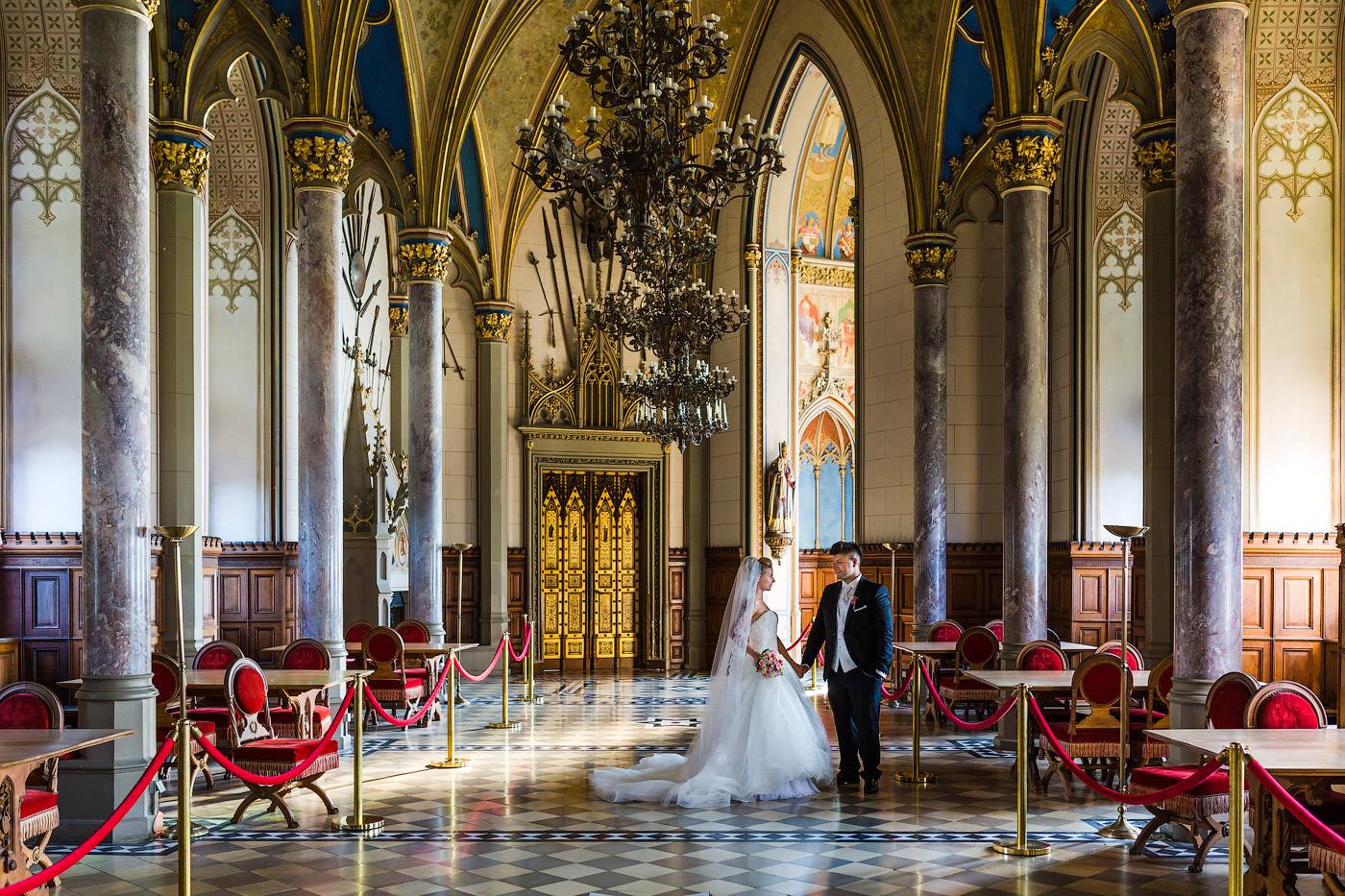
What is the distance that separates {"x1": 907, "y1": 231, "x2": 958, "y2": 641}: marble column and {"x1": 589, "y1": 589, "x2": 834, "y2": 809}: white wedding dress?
6418 mm

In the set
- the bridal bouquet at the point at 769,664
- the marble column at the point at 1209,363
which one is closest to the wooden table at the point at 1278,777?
the marble column at the point at 1209,363

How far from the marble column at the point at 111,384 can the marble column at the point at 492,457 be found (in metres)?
12.9

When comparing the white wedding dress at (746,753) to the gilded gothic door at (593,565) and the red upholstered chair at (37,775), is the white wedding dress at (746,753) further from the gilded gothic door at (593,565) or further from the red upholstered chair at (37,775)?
the gilded gothic door at (593,565)

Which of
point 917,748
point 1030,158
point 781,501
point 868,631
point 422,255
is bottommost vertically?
point 917,748

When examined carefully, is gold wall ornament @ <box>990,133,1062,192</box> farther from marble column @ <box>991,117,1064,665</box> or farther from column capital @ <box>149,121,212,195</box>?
column capital @ <box>149,121,212,195</box>

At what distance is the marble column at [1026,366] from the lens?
12.2 m

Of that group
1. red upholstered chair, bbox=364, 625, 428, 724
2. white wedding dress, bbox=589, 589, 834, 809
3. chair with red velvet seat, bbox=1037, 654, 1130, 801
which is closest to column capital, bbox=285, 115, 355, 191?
red upholstered chair, bbox=364, 625, 428, 724

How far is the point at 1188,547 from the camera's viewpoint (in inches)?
318

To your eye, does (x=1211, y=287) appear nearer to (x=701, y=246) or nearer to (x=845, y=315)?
(x=701, y=246)

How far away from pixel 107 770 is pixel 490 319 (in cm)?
1403

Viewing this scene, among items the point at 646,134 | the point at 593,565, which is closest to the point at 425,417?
the point at 593,565

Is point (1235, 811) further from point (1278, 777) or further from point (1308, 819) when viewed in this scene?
point (1278, 777)

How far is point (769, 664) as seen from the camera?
9508mm

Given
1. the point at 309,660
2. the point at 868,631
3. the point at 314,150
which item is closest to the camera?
the point at 868,631
